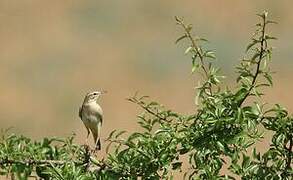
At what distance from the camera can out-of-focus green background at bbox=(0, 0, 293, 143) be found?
1858cm

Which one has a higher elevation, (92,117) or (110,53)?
(110,53)

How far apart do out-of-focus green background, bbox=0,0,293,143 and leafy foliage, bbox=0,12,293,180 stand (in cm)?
1251

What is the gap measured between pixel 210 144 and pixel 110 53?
1912cm

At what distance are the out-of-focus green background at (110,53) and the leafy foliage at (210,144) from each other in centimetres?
1251

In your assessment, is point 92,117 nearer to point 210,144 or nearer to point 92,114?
point 92,114

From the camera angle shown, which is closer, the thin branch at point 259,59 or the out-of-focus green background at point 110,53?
the thin branch at point 259,59

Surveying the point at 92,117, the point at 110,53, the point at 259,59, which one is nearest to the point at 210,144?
the point at 259,59

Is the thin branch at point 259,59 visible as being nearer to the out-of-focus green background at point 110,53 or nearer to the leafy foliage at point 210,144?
the leafy foliage at point 210,144

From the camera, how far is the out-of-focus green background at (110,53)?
18578mm

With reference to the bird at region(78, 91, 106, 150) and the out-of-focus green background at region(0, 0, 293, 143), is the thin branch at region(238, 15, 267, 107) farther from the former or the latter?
the out-of-focus green background at region(0, 0, 293, 143)

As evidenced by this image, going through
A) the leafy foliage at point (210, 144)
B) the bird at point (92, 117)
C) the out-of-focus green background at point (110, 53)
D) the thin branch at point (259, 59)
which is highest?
the out-of-focus green background at point (110, 53)

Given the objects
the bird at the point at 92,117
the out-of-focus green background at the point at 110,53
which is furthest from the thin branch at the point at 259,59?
the out-of-focus green background at the point at 110,53

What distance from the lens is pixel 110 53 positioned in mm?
22234

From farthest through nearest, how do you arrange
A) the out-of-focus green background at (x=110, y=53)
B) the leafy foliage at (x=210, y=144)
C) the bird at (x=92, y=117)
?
1. the out-of-focus green background at (x=110, y=53)
2. the bird at (x=92, y=117)
3. the leafy foliage at (x=210, y=144)
